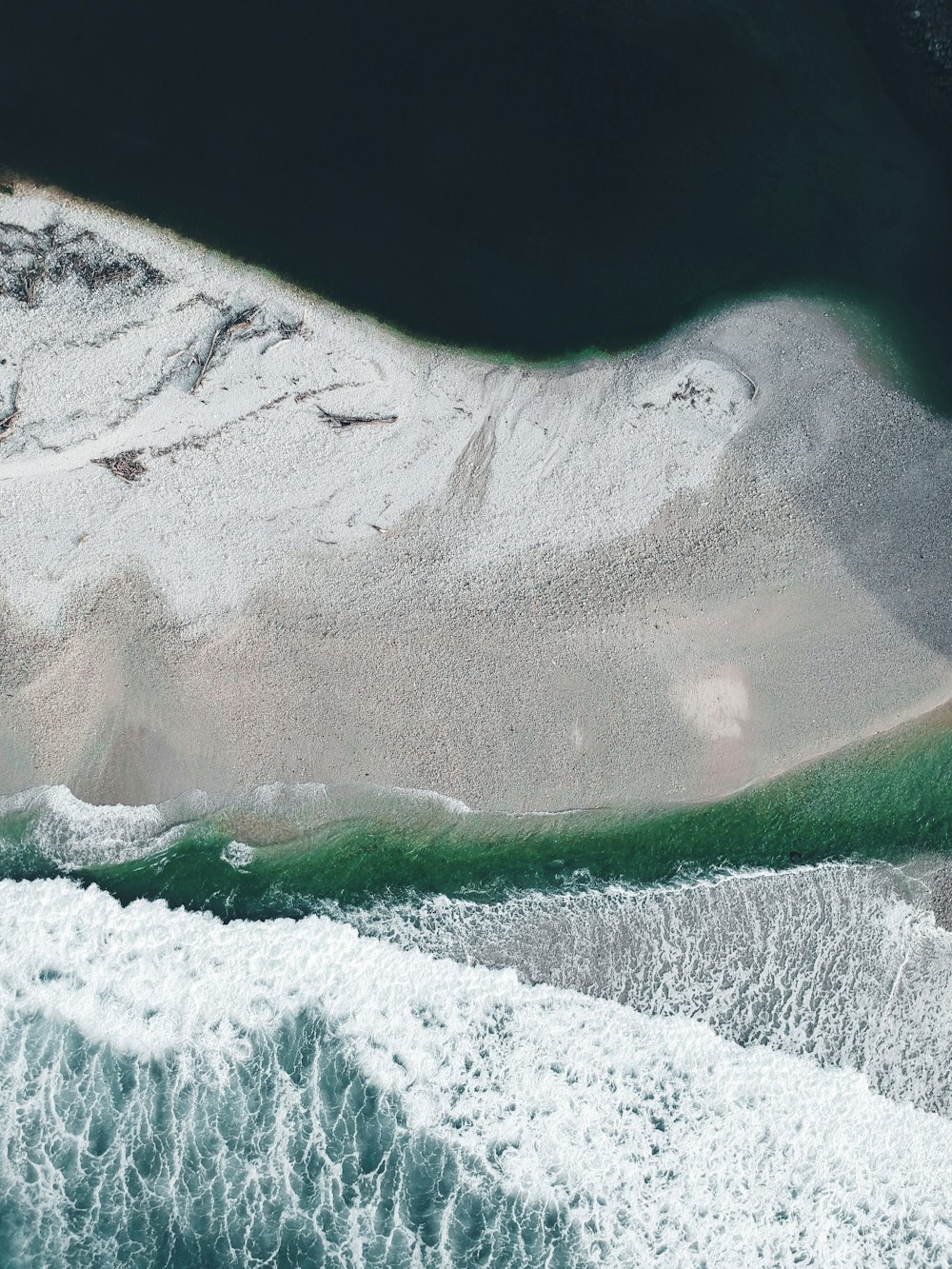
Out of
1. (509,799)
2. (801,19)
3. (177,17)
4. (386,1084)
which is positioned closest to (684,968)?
(509,799)

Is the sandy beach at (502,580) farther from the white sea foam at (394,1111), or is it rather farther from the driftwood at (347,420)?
the white sea foam at (394,1111)

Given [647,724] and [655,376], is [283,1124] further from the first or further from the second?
[655,376]

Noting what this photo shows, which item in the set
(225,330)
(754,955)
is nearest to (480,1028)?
(754,955)

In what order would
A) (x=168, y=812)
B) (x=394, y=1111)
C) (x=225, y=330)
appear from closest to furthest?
(x=394, y=1111), (x=225, y=330), (x=168, y=812)

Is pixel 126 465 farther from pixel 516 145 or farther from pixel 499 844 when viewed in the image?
pixel 499 844

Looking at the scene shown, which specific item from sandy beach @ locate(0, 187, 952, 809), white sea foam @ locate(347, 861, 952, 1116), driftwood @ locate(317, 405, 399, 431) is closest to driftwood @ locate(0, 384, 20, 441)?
sandy beach @ locate(0, 187, 952, 809)

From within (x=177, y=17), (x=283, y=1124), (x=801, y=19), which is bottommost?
(x=283, y=1124)

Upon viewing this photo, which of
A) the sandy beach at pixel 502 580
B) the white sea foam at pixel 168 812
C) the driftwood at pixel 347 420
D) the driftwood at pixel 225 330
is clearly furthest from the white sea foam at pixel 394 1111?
the driftwood at pixel 225 330
